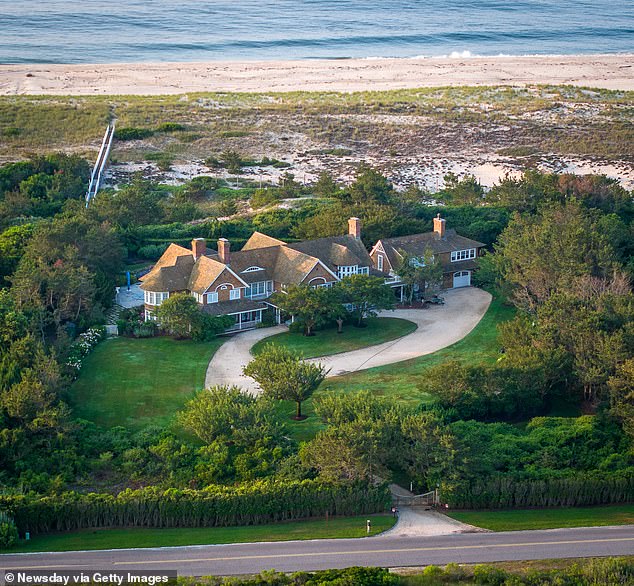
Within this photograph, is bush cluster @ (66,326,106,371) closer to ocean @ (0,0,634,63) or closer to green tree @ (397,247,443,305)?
green tree @ (397,247,443,305)

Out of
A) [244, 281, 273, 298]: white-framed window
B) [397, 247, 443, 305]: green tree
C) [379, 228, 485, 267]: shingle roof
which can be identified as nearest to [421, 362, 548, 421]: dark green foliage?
[397, 247, 443, 305]: green tree

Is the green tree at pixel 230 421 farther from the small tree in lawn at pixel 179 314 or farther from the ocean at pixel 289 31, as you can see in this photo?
the ocean at pixel 289 31

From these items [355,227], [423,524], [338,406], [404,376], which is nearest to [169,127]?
[355,227]

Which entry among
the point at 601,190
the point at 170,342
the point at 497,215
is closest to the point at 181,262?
the point at 170,342

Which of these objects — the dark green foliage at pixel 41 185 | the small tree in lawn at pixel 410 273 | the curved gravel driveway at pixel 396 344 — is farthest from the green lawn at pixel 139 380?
the dark green foliage at pixel 41 185

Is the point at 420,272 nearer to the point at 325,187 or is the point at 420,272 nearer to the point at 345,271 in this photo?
the point at 345,271

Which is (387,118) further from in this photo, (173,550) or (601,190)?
(173,550)

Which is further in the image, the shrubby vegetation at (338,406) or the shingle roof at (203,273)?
the shingle roof at (203,273)
